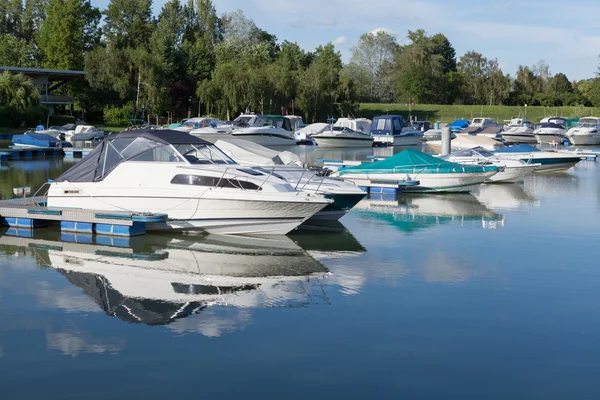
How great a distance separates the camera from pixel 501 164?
29.1m

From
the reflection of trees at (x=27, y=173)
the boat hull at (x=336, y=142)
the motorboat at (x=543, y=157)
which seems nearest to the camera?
the reflection of trees at (x=27, y=173)

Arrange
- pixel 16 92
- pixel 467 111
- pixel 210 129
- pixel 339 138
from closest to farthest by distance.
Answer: pixel 210 129 < pixel 339 138 < pixel 16 92 < pixel 467 111

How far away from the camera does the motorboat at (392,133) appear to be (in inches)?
2226

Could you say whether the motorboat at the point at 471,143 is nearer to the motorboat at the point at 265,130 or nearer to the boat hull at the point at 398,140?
the boat hull at the point at 398,140

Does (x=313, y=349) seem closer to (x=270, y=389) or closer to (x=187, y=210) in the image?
(x=270, y=389)

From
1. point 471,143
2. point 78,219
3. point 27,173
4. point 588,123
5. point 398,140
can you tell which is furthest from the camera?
point 588,123

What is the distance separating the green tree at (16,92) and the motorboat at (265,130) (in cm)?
1571

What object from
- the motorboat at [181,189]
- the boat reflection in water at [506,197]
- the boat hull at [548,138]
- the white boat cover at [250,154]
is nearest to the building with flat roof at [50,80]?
the boat hull at [548,138]

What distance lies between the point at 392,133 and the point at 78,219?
136 ft

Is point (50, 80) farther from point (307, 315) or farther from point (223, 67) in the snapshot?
point (307, 315)

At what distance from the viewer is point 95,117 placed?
7562cm

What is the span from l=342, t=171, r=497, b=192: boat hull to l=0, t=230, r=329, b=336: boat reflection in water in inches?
346

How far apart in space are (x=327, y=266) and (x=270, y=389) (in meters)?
6.31

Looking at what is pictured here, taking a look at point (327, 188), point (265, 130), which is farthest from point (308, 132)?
point (327, 188)
